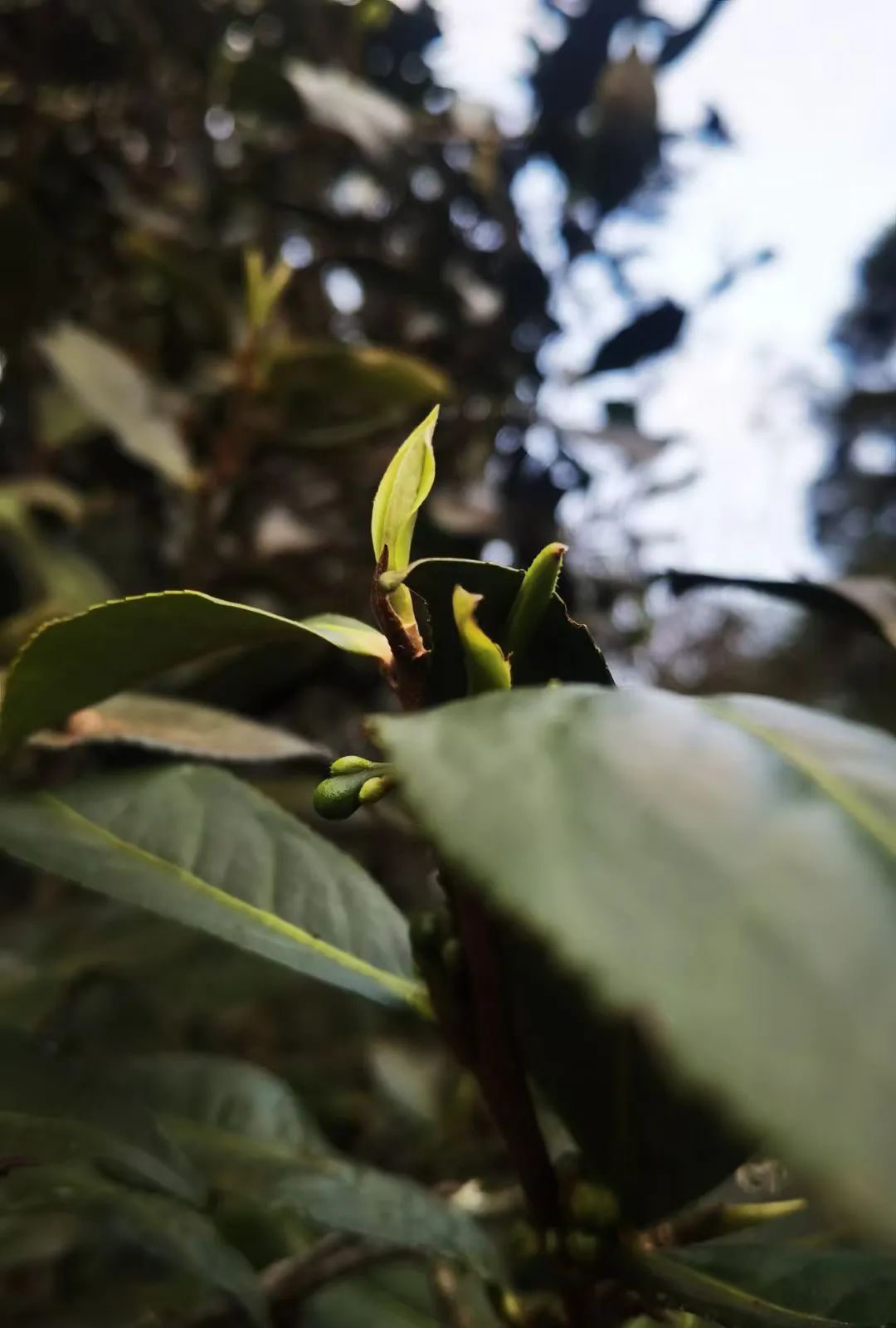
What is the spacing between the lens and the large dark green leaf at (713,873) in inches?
4.6

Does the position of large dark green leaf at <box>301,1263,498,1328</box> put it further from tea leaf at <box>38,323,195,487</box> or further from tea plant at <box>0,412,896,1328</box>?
tea leaf at <box>38,323,195,487</box>

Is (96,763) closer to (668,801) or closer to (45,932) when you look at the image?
Result: (45,932)

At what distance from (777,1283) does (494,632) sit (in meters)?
0.19

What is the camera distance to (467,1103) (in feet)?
2.43

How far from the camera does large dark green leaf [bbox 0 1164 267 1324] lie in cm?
34

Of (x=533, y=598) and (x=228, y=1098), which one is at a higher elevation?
(x=533, y=598)

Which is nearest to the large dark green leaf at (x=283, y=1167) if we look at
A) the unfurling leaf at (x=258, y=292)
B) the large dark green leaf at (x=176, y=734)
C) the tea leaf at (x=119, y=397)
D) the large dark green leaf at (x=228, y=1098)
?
the large dark green leaf at (x=228, y=1098)

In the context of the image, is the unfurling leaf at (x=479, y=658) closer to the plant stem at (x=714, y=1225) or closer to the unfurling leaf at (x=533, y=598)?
the unfurling leaf at (x=533, y=598)

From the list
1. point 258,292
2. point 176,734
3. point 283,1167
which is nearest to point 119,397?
point 258,292

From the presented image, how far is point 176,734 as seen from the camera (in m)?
0.39

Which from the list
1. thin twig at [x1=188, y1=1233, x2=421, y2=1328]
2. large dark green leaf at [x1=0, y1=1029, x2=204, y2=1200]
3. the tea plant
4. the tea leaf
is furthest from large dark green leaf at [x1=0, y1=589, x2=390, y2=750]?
the tea leaf

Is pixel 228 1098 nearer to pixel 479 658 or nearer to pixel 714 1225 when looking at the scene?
pixel 714 1225

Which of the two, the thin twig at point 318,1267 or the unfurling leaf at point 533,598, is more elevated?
the unfurling leaf at point 533,598

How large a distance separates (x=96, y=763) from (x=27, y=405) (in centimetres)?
44
